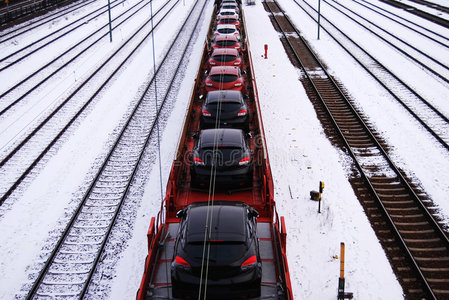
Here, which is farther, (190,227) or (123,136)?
(123,136)

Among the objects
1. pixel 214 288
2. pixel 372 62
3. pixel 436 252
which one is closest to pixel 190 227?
pixel 214 288

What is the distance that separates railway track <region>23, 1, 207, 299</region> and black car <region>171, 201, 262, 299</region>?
266 centimetres

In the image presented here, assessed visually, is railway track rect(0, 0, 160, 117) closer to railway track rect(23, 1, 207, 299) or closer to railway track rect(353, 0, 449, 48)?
railway track rect(23, 1, 207, 299)

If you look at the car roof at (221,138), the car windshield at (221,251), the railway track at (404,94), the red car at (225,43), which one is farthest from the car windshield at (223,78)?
the car windshield at (221,251)

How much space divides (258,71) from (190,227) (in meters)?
17.0

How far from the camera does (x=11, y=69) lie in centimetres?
2439

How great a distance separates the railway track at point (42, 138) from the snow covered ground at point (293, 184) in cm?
37

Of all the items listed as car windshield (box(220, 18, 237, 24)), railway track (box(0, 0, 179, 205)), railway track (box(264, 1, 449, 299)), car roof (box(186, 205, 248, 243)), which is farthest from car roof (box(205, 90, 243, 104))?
car windshield (box(220, 18, 237, 24))

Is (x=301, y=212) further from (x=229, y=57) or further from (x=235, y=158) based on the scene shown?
(x=229, y=57)

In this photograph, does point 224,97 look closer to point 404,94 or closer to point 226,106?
point 226,106

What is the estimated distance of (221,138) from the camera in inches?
418

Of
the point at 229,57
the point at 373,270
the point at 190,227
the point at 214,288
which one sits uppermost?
the point at 229,57

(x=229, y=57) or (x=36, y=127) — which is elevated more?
(x=229, y=57)

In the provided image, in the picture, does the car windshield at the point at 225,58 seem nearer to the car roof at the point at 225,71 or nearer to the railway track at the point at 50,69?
the car roof at the point at 225,71
